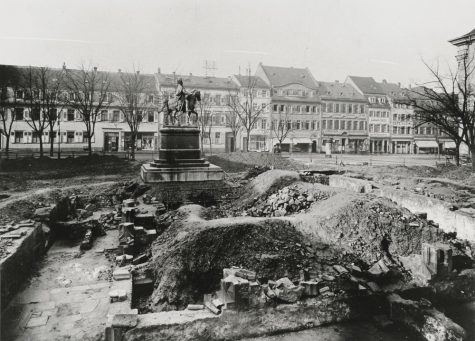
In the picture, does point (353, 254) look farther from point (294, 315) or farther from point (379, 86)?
point (379, 86)

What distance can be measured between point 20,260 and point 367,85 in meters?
62.1

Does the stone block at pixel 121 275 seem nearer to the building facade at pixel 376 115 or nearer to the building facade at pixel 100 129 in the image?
the building facade at pixel 100 129

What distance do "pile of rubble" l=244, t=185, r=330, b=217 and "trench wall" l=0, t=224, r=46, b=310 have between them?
22.4ft

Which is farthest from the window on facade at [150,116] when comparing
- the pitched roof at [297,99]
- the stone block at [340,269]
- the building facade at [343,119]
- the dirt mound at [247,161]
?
the stone block at [340,269]

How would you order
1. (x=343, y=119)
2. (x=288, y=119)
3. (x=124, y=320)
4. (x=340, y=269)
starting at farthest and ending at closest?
1. (x=343, y=119)
2. (x=288, y=119)
3. (x=340, y=269)
4. (x=124, y=320)

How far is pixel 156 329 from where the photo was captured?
5.90 meters

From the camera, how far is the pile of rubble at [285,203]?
13.5 metres

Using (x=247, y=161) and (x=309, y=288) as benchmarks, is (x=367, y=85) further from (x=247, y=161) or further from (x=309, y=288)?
(x=309, y=288)

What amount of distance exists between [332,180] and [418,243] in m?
11.2

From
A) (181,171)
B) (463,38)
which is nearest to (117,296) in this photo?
(181,171)

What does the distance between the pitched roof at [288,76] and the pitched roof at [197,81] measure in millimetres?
6665

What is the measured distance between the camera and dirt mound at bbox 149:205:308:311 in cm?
769

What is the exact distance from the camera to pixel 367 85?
6178 centimetres

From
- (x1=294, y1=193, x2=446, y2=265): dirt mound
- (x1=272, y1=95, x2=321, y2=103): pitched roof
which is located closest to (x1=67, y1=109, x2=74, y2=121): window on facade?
(x1=272, y1=95, x2=321, y2=103): pitched roof
